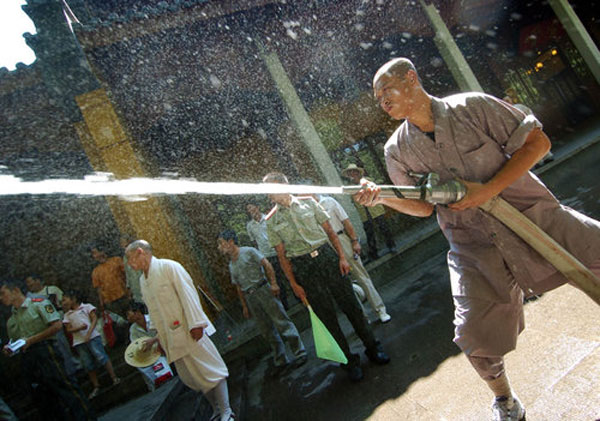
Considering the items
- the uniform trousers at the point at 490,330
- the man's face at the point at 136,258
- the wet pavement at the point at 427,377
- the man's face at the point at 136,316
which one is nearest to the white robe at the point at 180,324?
the man's face at the point at 136,258

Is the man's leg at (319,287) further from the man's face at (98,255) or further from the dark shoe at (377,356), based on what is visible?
the man's face at (98,255)

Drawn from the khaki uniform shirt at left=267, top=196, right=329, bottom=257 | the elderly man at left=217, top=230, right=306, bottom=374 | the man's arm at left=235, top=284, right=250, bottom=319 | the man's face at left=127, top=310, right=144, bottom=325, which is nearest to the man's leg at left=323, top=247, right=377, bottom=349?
→ the khaki uniform shirt at left=267, top=196, right=329, bottom=257

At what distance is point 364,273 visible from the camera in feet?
15.0

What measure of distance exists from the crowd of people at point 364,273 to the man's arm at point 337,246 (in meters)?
0.01

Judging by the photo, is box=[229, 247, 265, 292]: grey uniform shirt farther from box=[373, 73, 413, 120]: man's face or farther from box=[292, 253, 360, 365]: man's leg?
box=[373, 73, 413, 120]: man's face

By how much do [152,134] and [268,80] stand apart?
328 cm

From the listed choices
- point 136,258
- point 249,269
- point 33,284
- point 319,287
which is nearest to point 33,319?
point 33,284

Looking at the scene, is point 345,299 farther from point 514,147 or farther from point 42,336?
point 42,336

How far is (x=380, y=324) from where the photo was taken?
4457 mm

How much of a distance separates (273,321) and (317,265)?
157 cm

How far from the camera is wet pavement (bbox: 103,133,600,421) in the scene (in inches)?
84.3

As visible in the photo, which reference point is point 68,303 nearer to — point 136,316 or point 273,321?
point 136,316

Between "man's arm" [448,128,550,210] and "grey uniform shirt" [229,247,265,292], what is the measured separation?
3.13 metres

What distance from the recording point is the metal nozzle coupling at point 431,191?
5.54 ft
